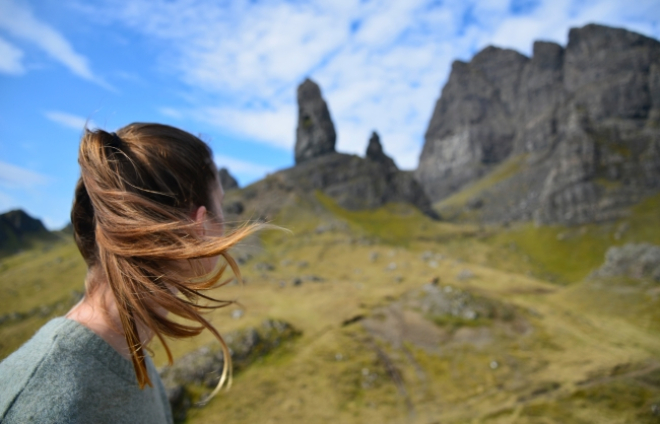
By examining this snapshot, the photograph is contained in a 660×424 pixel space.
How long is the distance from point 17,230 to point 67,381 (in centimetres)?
13589

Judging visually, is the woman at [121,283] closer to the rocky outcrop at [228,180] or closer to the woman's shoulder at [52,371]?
the woman's shoulder at [52,371]

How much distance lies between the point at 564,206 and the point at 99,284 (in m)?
108

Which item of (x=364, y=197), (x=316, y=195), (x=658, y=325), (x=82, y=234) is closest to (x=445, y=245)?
(x=364, y=197)

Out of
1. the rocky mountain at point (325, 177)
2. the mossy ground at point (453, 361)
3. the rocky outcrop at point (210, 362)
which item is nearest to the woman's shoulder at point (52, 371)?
the mossy ground at point (453, 361)

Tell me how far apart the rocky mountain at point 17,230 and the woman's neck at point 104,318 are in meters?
126

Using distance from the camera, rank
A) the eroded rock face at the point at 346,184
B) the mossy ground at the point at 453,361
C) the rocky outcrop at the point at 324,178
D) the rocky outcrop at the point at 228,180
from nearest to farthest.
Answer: the mossy ground at the point at 453,361, the rocky outcrop at the point at 324,178, the eroded rock face at the point at 346,184, the rocky outcrop at the point at 228,180

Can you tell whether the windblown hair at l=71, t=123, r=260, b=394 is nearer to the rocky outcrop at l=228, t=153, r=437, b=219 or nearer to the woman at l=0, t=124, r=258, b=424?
the woman at l=0, t=124, r=258, b=424

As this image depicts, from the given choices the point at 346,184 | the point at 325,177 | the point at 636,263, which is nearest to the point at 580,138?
the point at 346,184

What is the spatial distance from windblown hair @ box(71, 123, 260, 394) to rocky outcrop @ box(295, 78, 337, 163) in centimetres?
11655

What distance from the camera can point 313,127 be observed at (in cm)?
11800

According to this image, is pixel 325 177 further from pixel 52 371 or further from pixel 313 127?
pixel 52 371

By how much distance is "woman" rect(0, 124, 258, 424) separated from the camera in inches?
69.9

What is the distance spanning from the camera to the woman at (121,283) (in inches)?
69.9

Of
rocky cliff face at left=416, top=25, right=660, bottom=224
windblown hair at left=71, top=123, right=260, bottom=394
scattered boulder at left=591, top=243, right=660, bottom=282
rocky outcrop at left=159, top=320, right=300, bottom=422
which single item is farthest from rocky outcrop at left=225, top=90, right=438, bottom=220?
windblown hair at left=71, top=123, right=260, bottom=394
